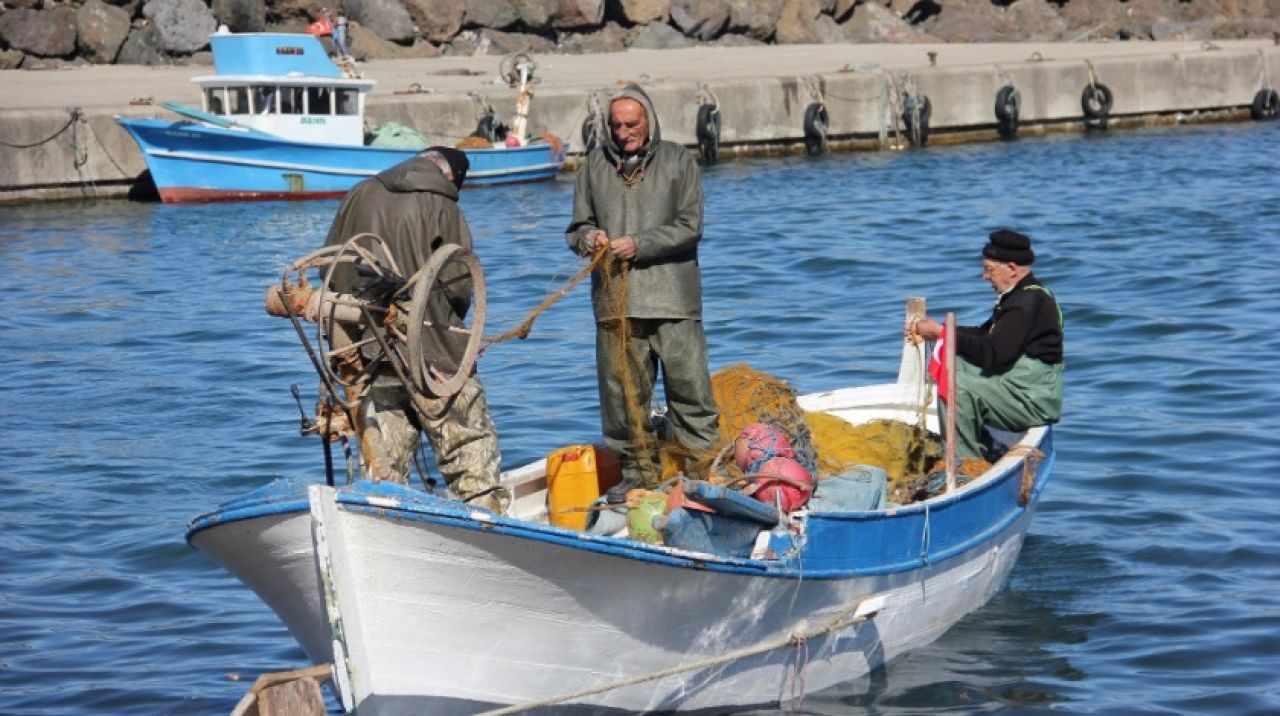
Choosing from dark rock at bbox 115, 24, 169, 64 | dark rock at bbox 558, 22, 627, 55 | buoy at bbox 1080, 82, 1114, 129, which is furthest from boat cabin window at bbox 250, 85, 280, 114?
buoy at bbox 1080, 82, 1114, 129

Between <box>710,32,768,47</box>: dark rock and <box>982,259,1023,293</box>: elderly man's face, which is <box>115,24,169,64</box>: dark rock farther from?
<box>982,259,1023,293</box>: elderly man's face

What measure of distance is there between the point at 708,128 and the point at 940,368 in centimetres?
1863

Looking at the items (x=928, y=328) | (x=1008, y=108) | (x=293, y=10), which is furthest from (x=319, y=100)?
(x=928, y=328)

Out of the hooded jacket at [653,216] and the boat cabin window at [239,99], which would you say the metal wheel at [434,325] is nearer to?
the hooded jacket at [653,216]

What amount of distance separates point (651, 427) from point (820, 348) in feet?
22.0

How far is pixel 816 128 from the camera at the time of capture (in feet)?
91.3

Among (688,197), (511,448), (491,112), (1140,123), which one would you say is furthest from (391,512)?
(1140,123)

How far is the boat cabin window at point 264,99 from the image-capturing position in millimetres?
24266

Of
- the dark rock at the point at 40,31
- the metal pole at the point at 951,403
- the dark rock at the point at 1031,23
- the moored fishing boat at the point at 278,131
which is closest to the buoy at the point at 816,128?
the moored fishing boat at the point at 278,131

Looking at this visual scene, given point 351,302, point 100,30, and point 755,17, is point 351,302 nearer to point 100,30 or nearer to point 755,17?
point 100,30

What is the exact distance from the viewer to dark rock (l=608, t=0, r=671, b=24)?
35000 mm

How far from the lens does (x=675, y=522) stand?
659cm

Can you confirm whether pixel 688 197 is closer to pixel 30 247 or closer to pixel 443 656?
pixel 443 656

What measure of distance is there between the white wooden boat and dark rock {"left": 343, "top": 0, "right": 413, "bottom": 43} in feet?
87.0
